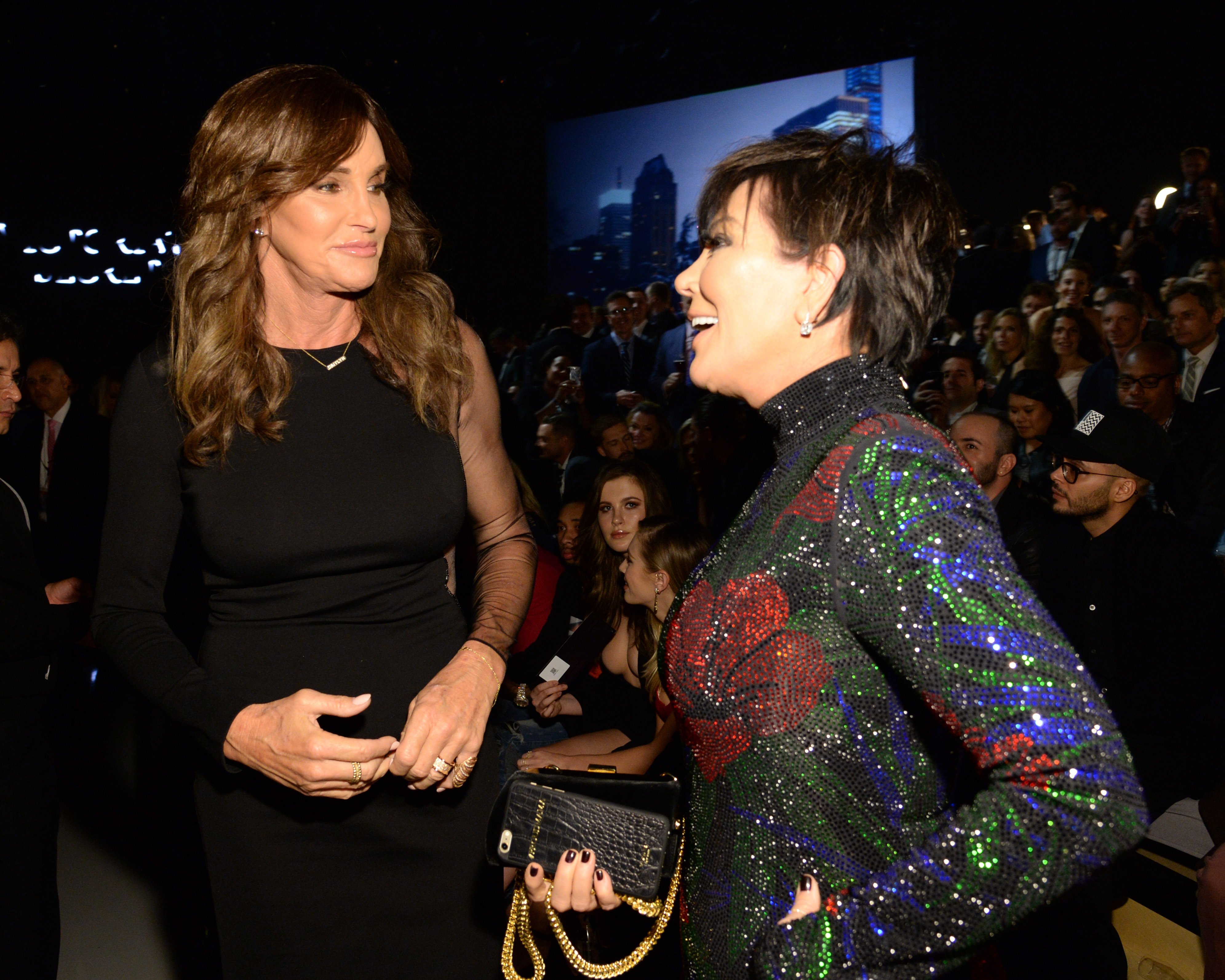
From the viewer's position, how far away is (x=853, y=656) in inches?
37.5

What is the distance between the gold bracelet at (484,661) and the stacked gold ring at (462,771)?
0.36 ft

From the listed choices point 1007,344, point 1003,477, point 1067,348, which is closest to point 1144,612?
point 1003,477

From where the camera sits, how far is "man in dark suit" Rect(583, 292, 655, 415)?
24.8 ft

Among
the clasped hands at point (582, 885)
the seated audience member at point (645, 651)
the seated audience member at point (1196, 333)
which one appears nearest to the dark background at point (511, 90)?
the seated audience member at point (1196, 333)

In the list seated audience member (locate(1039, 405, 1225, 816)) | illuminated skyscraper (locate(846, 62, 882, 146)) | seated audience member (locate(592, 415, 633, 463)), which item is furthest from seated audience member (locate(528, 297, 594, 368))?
seated audience member (locate(1039, 405, 1225, 816))

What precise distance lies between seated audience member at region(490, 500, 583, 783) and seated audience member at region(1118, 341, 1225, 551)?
8.87ft

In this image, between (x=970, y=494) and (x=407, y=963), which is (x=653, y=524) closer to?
(x=407, y=963)

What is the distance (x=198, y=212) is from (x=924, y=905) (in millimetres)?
1388

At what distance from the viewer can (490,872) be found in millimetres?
1636

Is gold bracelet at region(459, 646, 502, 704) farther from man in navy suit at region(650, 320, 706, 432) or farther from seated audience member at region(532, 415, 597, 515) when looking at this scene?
man in navy suit at region(650, 320, 706, 432)

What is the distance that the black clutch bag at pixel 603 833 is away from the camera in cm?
125

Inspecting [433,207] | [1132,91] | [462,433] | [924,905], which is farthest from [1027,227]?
[924,905]

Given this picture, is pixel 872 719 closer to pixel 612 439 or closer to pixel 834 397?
pixel 834 397

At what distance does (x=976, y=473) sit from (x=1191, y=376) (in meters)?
1.89
